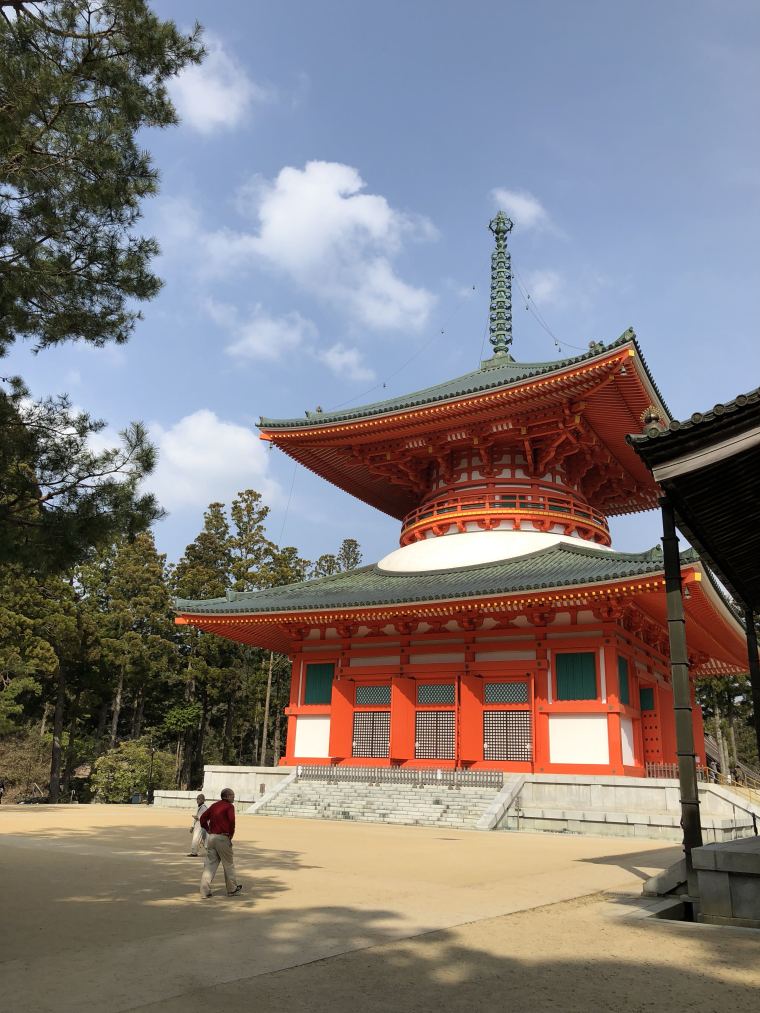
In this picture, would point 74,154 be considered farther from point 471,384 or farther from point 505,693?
point 471,384

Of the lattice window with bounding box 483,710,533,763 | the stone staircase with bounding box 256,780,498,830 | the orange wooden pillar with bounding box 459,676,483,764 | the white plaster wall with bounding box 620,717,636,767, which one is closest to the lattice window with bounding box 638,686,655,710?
the white plaster wall with bounding box 620,717,636,767

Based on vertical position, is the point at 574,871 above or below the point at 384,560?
below

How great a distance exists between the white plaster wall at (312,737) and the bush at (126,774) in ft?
46.0

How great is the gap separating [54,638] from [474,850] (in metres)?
30.8

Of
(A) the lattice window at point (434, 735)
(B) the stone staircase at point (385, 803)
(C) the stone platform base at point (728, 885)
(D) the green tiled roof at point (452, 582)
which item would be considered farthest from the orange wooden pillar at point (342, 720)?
(C) the stone platform base at point (728, 885)

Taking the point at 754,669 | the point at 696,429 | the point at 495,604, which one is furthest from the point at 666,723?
the point at 696,429

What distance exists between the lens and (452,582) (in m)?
21.9

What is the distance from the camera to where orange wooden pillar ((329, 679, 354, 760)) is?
74.0 feet

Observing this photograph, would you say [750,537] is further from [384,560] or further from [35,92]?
[384,560]

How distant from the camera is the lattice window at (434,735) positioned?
69.5 ft

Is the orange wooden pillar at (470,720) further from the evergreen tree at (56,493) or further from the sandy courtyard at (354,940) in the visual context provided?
the evergreen tree at (56,493)

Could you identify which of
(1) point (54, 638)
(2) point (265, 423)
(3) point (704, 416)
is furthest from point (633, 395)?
(1) point (54, 638)

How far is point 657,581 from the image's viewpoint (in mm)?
17453

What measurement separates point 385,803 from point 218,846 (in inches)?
459
